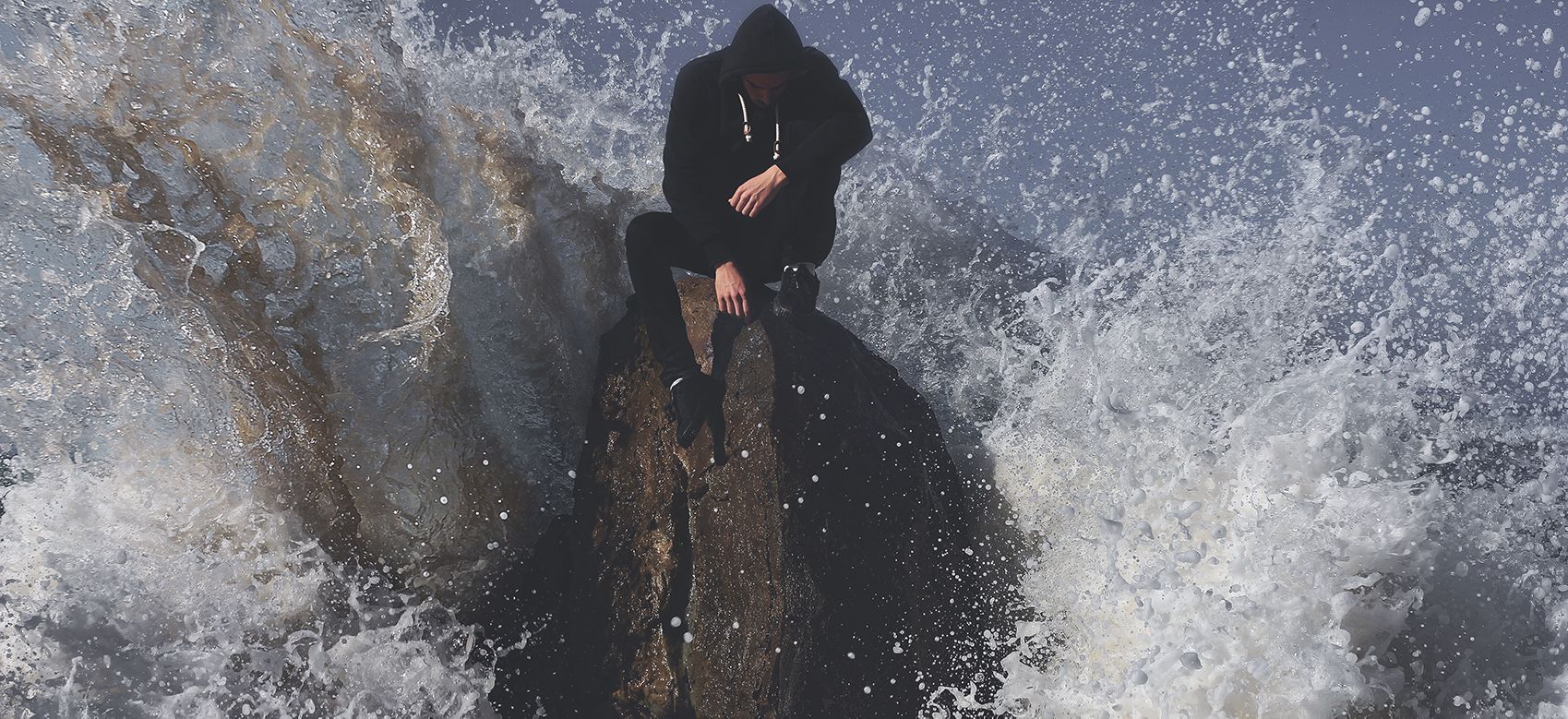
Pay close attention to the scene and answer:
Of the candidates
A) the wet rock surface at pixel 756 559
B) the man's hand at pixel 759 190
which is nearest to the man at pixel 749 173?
the man's hand at pixel 759 190

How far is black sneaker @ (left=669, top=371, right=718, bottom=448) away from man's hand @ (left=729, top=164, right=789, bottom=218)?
655mm

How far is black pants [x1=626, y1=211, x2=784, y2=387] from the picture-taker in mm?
3295

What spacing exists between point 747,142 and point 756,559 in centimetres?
133

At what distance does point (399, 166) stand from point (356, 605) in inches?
62.8

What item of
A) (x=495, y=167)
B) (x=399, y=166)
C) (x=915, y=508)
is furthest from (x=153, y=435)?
(x=915, y=508)

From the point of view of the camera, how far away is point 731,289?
316cm

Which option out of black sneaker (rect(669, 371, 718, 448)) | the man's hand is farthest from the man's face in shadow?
black sneaker (rect(669, 371, 718, 448))

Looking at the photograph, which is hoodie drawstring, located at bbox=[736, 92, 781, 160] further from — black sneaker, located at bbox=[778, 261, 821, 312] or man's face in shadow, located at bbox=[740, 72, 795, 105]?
black sneaker, located at bbox=[778, 261, 821, 312]

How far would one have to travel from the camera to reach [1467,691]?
3.28 m

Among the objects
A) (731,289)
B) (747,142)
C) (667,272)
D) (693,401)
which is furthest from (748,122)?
(693,401)

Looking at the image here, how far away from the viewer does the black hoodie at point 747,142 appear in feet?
9.80

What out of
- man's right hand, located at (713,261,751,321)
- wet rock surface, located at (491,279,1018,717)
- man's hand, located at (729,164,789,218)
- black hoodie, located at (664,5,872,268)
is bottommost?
wet rock surface, located at (491,279,1018,717)

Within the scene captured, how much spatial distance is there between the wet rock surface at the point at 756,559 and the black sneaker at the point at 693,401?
0.21ft

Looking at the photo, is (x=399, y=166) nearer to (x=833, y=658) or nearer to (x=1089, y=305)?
(x=833, y=658)
